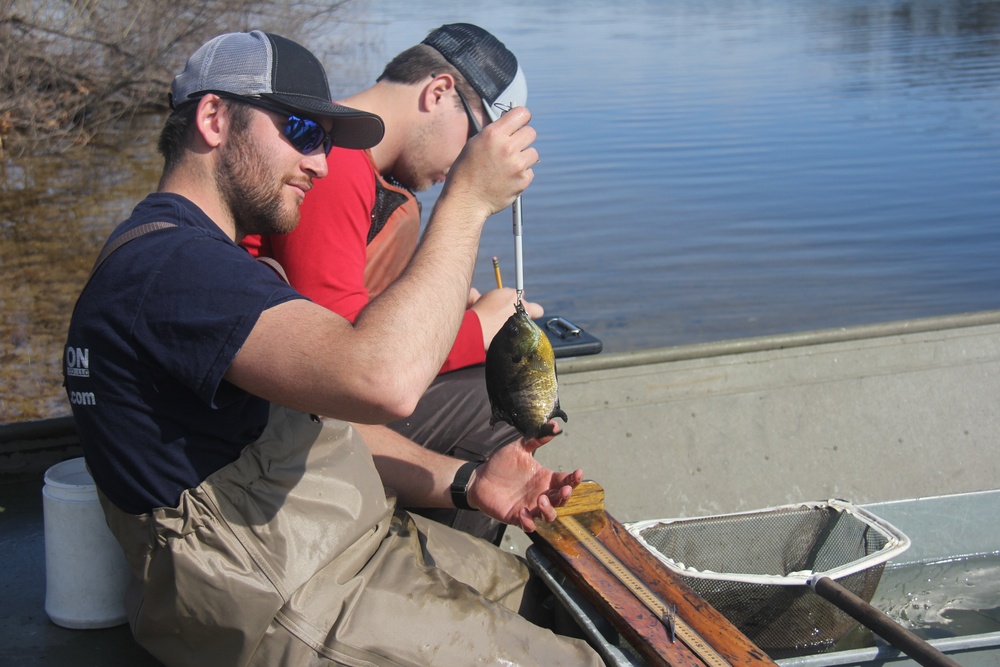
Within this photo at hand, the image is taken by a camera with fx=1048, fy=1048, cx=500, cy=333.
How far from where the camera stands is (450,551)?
333 centimetres

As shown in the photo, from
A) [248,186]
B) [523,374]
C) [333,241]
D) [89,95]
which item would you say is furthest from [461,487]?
[89,95]

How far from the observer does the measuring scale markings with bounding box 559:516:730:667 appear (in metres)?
2.87

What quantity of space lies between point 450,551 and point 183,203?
4.73 feet

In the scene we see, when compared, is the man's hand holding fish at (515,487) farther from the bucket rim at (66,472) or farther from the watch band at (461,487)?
the bucket rim at (66,472)

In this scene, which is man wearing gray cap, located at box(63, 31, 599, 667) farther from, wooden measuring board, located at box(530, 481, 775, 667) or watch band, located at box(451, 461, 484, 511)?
watch band, located at box(451, 461, 484, 511)

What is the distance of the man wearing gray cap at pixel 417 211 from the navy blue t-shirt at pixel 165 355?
700mm

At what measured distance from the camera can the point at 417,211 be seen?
379 cm

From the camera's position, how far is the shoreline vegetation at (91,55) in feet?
55.0

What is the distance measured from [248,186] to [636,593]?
5.38 feet

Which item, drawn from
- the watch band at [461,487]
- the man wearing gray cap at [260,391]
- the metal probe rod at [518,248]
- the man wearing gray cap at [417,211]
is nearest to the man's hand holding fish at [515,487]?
the watch band at [461,487]

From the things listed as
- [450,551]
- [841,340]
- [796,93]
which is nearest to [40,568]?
[450,551]

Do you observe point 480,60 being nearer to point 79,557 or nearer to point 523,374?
point 523,374

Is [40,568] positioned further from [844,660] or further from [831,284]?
[831,284]

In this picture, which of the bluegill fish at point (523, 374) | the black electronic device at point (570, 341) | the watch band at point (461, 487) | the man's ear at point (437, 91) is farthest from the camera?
the black electronic device at point (570, 341)
